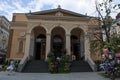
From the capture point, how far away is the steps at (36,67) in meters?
20.0

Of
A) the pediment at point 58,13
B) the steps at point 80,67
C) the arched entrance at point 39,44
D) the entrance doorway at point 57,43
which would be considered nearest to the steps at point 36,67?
the steps at point 80,67

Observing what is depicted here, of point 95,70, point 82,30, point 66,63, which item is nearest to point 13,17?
point 82,30

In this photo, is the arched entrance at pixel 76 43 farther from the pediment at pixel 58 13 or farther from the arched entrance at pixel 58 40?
the pediment at pixel 58 13

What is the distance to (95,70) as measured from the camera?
20312 millimetres

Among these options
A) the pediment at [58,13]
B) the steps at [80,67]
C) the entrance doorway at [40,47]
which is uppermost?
the pediment at [58,13]

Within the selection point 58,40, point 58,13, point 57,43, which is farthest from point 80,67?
point 58,13

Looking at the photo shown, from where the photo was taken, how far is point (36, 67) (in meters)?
21.0

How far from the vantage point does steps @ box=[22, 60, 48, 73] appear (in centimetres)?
1998

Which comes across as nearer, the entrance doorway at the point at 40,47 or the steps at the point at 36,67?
the steps at the point at 36,67

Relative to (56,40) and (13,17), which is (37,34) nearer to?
(56,40)

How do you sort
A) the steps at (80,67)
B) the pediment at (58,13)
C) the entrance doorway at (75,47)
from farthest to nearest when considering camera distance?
the entrance doorway at (75,47) → the pediment at (58,13) → the steps at (80,67)

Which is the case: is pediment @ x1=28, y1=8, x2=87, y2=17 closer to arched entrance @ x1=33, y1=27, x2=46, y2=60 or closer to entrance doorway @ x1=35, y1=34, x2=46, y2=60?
arched entrance @ x1=33, y1=27, x2=46, y2=60

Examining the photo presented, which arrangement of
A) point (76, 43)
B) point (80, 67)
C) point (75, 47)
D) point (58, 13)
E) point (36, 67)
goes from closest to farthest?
point (36, 67)
point (80, 67)
point (58, 13)
point (76, 43)
point (75, 47)

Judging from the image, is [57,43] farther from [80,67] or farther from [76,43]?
[80,67]
